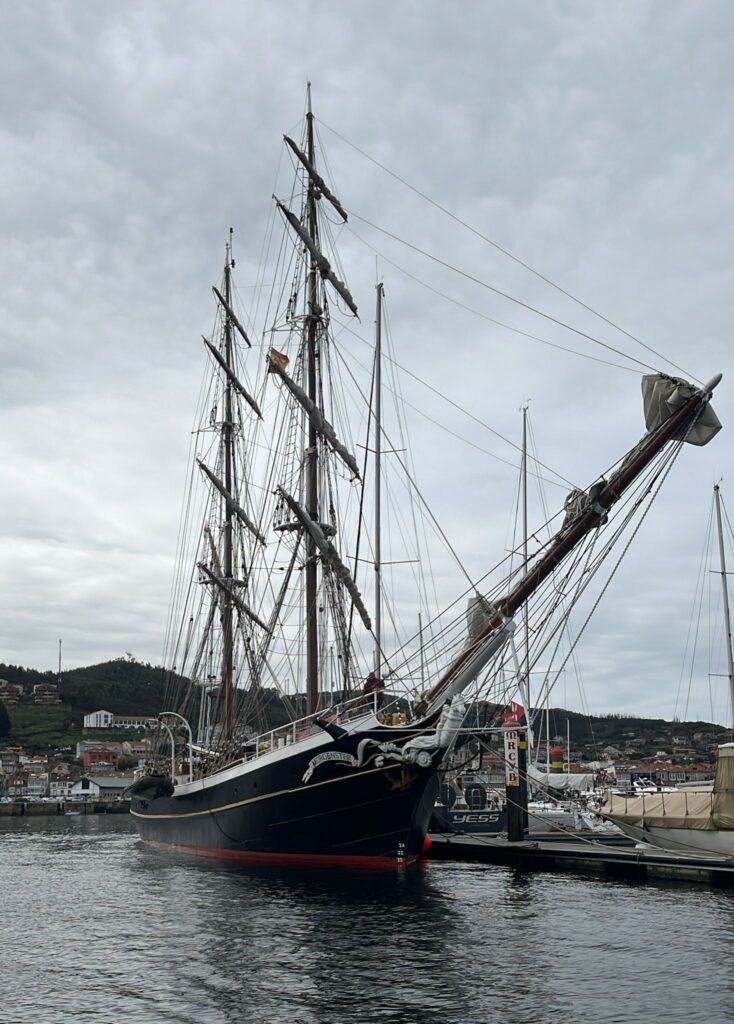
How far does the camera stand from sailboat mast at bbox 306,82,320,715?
1651 inches

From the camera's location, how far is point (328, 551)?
42688mm

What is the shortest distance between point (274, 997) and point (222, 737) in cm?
3663

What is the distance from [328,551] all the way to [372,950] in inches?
881

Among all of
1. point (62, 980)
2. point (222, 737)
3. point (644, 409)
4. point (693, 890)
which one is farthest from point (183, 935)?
point (222, 737)

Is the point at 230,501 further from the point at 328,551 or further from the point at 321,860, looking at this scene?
the point at 321,860

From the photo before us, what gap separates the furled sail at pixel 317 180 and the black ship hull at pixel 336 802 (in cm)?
2585

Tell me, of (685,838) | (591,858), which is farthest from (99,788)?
(685,838)

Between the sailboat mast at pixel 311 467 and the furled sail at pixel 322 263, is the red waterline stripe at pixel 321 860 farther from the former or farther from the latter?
the furled sail at pixel 322 263

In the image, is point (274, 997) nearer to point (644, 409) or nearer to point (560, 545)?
point (560, 545)

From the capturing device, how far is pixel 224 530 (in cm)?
6278

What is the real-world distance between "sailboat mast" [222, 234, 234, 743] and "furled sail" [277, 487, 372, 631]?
14066mm

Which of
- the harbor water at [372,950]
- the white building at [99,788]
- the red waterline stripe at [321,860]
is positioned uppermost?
the red waterline stripe at [321,860]

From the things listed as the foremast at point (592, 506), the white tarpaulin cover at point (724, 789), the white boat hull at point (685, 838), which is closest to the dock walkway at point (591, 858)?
the white boat hull at point (685, 838)

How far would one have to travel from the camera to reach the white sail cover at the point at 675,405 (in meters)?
27.5
